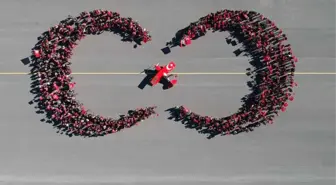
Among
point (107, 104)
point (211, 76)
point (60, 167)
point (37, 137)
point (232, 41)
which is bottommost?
point (60, 167)

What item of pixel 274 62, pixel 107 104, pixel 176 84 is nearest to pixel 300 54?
pixel 274 62

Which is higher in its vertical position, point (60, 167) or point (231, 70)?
point (231, 70)

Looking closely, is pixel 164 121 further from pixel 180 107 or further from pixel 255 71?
pixel 255 71

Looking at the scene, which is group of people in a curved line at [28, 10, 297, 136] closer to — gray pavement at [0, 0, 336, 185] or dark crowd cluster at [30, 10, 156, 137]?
dark crowd cluster at [30, 10, 156, 137]

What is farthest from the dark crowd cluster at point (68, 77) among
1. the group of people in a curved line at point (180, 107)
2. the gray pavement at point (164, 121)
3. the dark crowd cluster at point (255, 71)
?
the dark crowd cluster at point (255, 71)

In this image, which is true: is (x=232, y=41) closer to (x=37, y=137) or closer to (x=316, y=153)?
(x=316, y=153)

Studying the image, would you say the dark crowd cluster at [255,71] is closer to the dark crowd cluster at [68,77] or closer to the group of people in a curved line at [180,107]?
the group of people in a curved line at [180,107]
